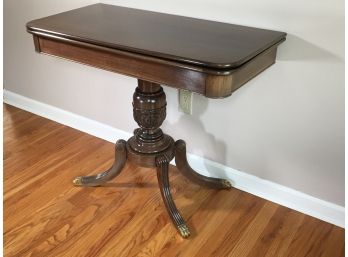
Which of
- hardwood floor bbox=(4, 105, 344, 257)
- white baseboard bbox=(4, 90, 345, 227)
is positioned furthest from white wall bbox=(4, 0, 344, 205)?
hardwood floor bbox=(4, 105, 344, 257)

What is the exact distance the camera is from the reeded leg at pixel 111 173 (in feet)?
4.72

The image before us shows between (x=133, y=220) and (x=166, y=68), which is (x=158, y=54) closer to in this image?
(x=166, y=68)

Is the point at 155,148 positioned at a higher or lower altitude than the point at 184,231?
higher

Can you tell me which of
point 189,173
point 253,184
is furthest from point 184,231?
point 253,184

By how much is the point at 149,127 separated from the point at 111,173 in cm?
30

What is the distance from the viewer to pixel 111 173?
1.51m

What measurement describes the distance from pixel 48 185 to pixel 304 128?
41.6 inches

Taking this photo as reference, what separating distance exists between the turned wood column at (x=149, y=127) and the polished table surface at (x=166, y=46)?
217mm

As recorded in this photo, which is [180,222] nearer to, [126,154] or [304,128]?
[126,154]

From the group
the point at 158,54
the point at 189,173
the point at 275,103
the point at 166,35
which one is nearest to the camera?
the point at 158,54

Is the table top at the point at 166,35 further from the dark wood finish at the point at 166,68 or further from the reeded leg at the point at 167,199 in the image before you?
the reeded leg at the point at 167,199

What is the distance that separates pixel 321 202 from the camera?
1367mm

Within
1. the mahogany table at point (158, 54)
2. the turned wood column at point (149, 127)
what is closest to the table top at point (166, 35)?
the mahogany table at point (158, 54)

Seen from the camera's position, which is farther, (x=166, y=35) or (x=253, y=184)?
(x=253, y=184)
